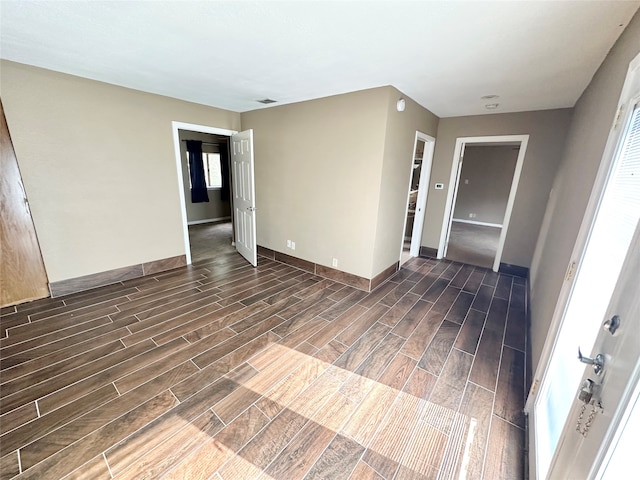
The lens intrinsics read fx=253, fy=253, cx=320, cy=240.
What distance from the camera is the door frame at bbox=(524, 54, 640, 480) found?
1.21 m

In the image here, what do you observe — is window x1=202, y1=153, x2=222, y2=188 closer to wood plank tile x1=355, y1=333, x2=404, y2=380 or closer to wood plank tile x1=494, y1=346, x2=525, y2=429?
wood plank tile x1=355, y1=333, x2=404, y2=380

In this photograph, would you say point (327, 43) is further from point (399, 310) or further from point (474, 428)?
point (474, 428)

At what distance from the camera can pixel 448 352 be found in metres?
2.19

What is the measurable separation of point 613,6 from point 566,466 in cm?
220

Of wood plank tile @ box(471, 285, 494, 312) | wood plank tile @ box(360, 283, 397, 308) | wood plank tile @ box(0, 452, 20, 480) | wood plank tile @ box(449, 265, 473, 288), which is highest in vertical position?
wood plank tile @ box(449, 265, 473, 288)

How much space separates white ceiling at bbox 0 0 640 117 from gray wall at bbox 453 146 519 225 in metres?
5.32

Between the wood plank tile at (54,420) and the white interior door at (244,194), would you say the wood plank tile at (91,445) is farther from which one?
the white interior door at (244,194)

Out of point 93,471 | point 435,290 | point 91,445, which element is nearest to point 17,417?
point 91,445

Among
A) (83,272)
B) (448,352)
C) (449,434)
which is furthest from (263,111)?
(449,434)

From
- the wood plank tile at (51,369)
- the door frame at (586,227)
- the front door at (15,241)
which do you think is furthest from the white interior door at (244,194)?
the door frame at (586,227)

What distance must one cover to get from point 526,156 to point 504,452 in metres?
3.74

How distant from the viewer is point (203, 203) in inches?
271

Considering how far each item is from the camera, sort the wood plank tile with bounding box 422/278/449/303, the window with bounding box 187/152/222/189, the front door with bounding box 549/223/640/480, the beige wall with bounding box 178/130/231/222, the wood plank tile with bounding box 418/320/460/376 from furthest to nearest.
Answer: the window with bounding box 187/152/222/189
the beige wall with bounding box 178/130/231/222
the wood plank tile with bounding box 422/278/449/303
the wood plank tile with bounding box 418/320/460/376
the front door with bounding box 549/223/640/480

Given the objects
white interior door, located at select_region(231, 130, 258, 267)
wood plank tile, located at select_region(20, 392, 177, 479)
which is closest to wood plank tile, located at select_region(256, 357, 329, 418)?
wood plank tile, located at select_region(20, 392, 177, 479)
